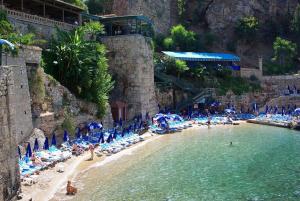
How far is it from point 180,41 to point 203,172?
37.8m

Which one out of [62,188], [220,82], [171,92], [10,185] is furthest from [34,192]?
[220,82]

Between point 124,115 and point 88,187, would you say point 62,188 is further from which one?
point 124,115

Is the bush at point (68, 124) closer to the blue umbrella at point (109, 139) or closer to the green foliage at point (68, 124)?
the green foliage at point (68, 124)

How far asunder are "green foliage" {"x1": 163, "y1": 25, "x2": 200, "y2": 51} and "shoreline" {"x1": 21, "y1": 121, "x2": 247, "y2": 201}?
2935 centimetres

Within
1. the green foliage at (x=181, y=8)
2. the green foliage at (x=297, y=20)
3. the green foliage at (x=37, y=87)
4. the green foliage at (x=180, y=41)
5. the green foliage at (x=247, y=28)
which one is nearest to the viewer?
the green foliage at (x=37, y=87)

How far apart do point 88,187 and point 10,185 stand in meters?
5.49

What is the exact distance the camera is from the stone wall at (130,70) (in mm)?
40656

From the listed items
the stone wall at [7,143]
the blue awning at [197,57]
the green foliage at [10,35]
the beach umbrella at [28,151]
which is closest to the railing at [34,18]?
the green foliage at [10,35]

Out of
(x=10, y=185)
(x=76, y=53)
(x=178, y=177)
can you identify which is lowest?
(x=178, y=177)

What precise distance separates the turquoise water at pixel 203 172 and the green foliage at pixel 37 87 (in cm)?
616

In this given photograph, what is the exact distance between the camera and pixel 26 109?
82.9 feet

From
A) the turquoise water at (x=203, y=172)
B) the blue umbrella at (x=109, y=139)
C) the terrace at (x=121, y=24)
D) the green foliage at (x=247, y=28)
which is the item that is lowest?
the turquoise water at (x=203, y=172)

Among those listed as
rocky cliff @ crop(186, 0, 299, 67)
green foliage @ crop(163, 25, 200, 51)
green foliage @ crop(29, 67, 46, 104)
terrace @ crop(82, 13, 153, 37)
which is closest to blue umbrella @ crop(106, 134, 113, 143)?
green foliage @ crop(29, 67, 46, 104)

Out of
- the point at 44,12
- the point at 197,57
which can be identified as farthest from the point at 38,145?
the point at 197,57
